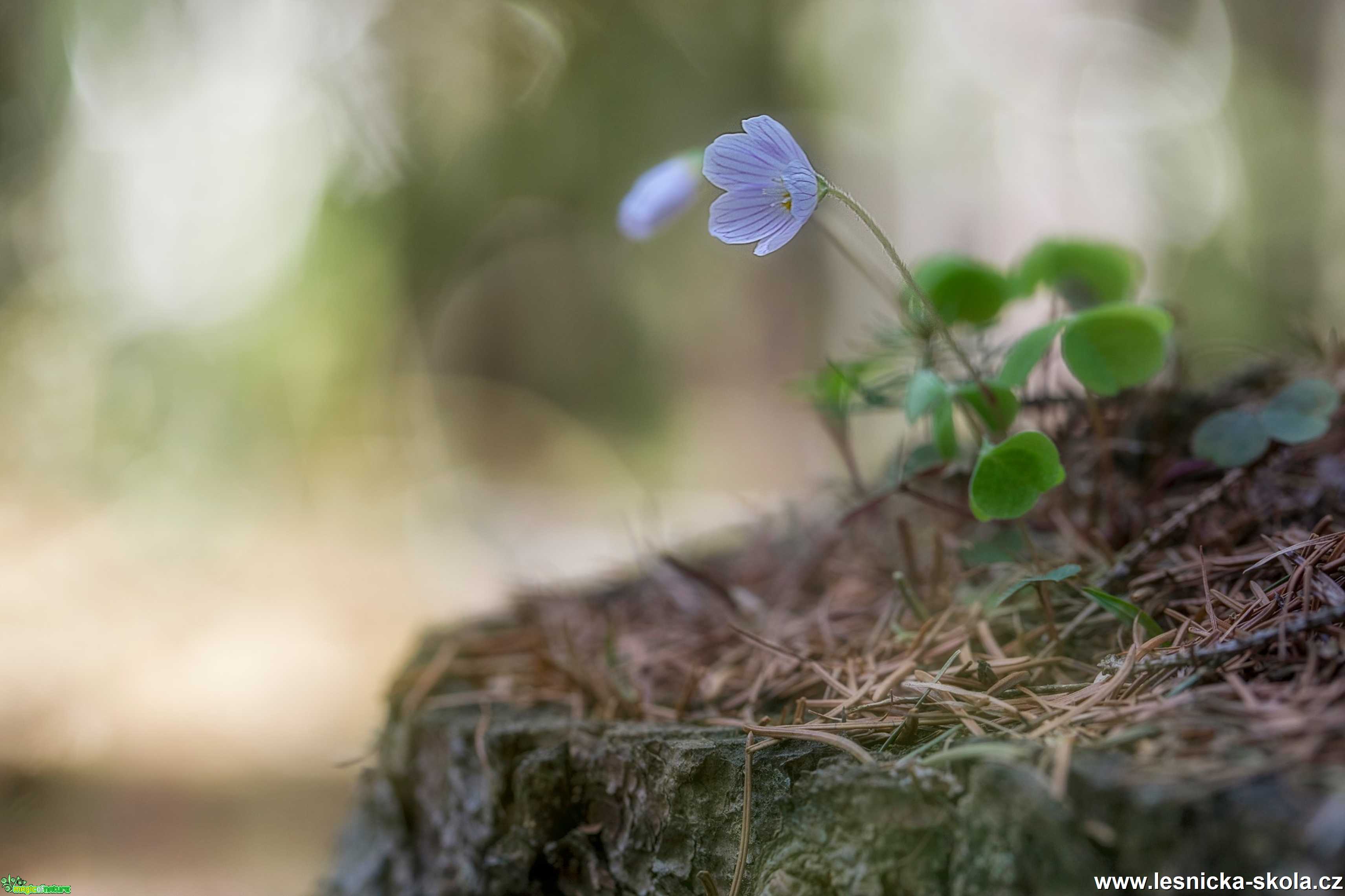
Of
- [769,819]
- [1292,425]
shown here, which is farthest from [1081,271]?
[769,819]

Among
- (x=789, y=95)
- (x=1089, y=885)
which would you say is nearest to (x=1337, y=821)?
(x=1089, y=885)

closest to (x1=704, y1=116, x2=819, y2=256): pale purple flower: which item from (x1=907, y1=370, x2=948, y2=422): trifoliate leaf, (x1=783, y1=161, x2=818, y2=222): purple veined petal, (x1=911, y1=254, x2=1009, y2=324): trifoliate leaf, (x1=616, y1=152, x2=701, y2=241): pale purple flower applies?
(x1=783, y1=161, x2=818, y2=222): purple veined petal

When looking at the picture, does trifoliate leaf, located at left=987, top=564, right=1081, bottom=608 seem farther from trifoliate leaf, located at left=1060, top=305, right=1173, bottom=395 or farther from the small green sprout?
the small green sprout

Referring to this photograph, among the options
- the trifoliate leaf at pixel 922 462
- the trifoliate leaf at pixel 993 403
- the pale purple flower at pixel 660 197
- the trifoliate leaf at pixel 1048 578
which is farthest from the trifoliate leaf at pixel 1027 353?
the pale purple flower at pixel 660 197

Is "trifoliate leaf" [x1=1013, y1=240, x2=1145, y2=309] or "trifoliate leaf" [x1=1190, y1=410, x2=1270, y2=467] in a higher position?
"trifoliate leaf" [x1=1013, y1=240, x2=1145, y2=309]

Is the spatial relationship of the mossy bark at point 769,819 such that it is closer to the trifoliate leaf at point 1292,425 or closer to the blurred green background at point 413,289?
the trifoliate leaf at point 1292,425
